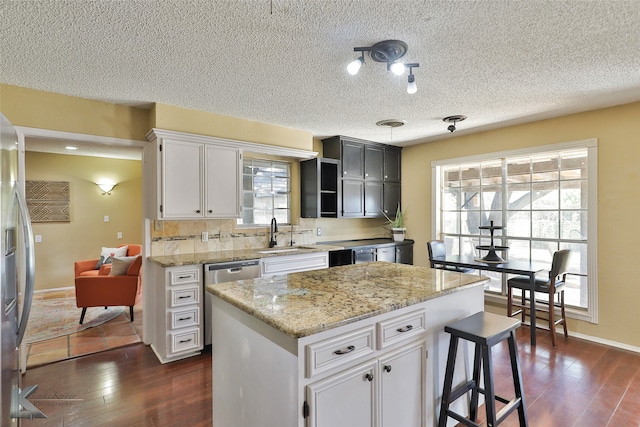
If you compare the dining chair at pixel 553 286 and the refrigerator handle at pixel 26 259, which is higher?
the refrigerator handle at pixel 26 259

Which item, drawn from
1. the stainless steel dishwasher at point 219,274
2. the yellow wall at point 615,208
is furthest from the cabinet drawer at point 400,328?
the yellow wall at point 615,208

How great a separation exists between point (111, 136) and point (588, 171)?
5000mm

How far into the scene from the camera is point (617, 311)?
327cm

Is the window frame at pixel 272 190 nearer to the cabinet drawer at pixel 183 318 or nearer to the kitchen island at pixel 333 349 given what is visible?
the cabinet drawer at pixel 183 318

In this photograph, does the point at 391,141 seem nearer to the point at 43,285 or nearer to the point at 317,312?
the point at 317,312

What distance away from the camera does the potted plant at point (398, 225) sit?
5.17 m

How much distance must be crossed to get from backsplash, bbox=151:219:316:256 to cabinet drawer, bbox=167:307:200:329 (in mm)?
735

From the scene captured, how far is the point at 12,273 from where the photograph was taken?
152 cm

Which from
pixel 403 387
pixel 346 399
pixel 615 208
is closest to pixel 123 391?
pixel 346 399

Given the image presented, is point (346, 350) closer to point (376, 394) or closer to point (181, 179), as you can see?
point (376, 394)

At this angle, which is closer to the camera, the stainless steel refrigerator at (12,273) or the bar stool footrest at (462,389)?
the stainless steel refrigerator at (12,273)

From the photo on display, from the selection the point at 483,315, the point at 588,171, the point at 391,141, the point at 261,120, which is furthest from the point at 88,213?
the point at 588,171

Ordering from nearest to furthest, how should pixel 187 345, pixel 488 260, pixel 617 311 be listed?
pixel 187 345 < pixel 617 311 < pixel 488 260

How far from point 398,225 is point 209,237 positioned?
301 cm
